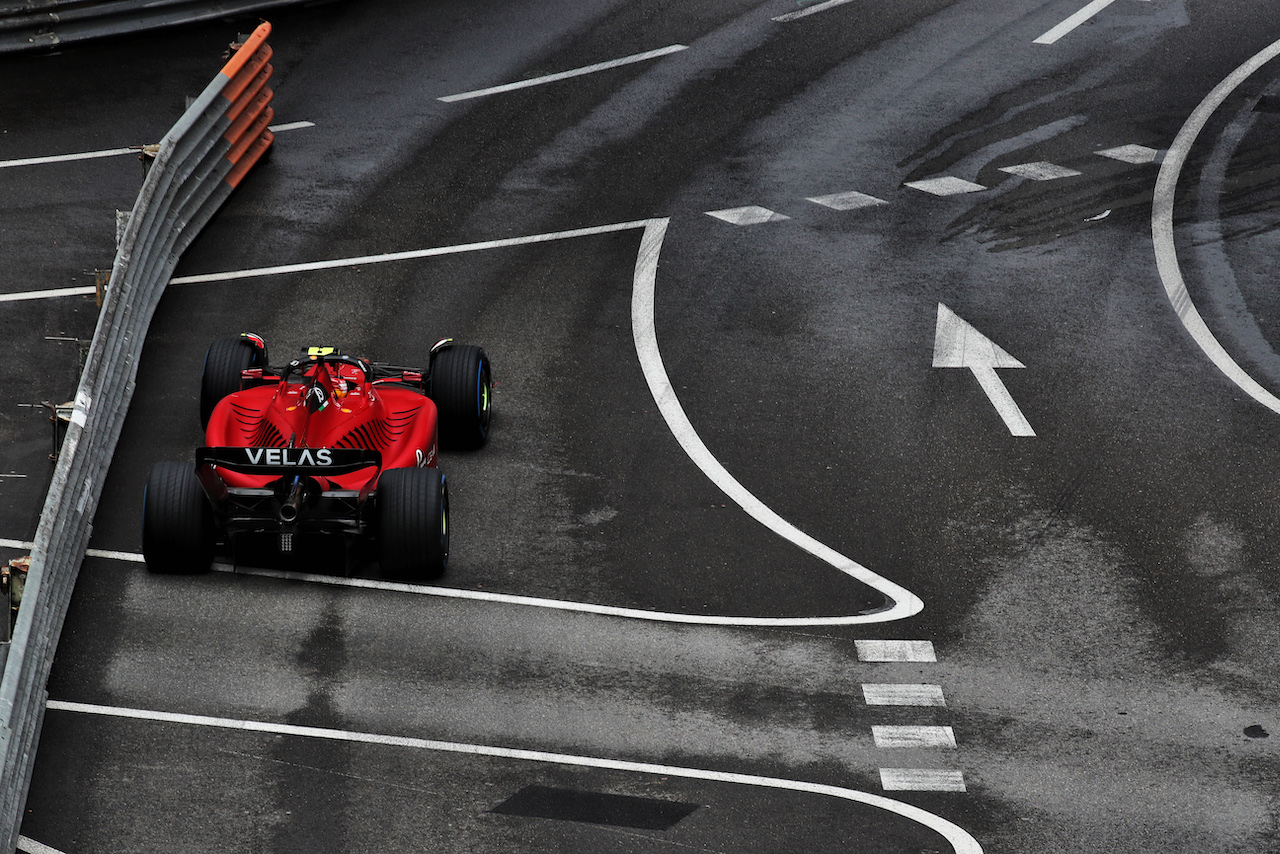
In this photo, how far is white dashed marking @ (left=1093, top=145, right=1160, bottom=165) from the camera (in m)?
21.8

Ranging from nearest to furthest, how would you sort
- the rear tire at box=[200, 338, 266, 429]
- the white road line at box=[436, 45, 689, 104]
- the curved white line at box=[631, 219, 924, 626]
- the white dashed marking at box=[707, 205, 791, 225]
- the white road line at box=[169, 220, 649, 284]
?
the curved white line at box=[631, 219, 924, 626], the rear tire at box=[200, 338, 266, 429], the white road line at box=[169, 220, 649, 284], the white dashed marking at box=[707, 205, 791, 225], the white road line at box=[436, 45, 689, 104]

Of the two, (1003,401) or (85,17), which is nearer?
(1003,401)

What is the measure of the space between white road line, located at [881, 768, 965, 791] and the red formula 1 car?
3918 mm

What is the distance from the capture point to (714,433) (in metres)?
15.7

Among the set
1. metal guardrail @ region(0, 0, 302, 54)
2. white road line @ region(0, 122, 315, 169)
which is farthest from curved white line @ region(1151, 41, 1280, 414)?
metal guardrail @ region(0, 0, 302, 54)

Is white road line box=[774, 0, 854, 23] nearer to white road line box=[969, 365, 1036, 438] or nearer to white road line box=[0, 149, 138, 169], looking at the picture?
white road line box=[0, 149, 138, 169]

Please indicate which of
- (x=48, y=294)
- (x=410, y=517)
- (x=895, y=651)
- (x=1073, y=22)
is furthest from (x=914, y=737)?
(x=1073, y=22)

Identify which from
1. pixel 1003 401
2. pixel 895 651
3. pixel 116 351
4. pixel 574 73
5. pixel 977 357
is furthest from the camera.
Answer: pixel 574 73

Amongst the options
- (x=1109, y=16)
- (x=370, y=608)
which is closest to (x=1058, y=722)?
(x=370, y=608)

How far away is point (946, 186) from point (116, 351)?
10.7m

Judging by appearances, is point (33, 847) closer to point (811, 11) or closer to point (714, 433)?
point (714, 433)

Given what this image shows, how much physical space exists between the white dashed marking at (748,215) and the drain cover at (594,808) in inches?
412

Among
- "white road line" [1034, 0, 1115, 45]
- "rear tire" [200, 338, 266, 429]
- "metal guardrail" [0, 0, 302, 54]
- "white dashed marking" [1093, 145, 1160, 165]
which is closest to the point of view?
"rear tire" [200, 338, 266, 429]

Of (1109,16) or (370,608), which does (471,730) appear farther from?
(1109,16)
